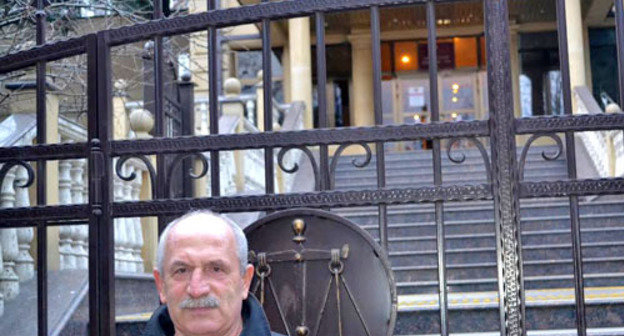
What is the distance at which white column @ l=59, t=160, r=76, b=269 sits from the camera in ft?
23.2

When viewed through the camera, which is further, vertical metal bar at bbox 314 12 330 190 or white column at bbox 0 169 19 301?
white column at bbox 0 169 19 301

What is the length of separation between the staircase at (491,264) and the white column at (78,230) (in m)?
2.50

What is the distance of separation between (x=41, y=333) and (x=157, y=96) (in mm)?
1164

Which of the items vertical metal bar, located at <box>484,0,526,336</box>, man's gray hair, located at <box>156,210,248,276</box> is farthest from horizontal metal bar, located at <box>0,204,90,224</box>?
vertical metal bar, located at <box>484,0,526,336</box>

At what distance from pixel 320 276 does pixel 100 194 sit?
1.03m

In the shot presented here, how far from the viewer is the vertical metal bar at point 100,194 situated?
4.07 metres

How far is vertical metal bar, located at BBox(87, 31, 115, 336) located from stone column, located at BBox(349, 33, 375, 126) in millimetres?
17861

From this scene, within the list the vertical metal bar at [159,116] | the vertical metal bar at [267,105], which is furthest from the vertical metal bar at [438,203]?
the vertical metal bar at [159,116]

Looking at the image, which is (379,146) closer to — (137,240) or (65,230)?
(65,230)

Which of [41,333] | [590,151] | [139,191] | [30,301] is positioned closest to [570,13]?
[590,151]

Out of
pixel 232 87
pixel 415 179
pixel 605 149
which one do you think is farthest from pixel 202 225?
pixel 605 149

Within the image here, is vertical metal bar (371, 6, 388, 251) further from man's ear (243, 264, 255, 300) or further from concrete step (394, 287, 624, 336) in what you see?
concrete step (394, 287, 624, 336)

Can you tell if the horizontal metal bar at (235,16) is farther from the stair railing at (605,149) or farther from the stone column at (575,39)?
the stone column at (575,39)

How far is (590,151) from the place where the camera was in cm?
1451
